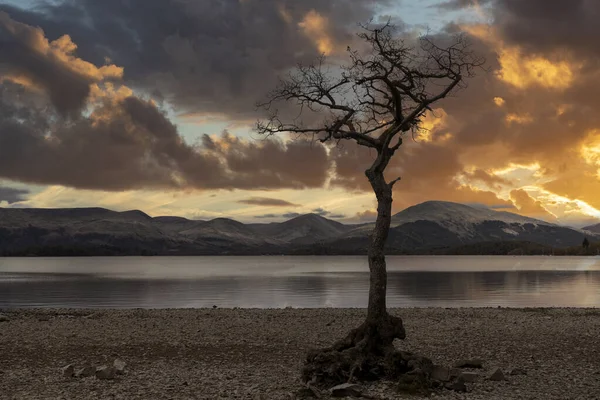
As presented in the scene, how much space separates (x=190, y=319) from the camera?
3722 centimetres

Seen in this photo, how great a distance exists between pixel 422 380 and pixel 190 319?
23.2 meters

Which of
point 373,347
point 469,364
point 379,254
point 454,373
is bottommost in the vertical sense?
point 469,364

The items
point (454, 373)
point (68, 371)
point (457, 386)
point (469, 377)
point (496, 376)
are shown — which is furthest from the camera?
point (68, 371)

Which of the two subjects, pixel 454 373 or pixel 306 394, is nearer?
pixel 306 394

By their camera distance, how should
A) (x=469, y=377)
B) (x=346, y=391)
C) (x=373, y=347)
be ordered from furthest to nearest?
(x=373, y=347)
(x=469, y=377)
(x=346, y=391)

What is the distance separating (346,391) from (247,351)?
9.15 meters

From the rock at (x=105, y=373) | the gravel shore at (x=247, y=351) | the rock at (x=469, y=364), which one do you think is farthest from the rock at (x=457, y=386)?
the rock at (x=105, y=373)

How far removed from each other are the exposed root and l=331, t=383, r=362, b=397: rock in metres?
0.81

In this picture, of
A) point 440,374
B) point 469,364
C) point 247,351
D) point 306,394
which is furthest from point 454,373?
point 247,351

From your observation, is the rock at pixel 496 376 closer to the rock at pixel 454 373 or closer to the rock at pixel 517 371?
the rock at pixel 517 371

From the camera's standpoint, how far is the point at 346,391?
52.7 ft

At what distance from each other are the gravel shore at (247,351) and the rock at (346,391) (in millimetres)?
829

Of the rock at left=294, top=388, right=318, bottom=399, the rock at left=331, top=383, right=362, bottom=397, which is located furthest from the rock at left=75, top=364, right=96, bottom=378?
the rock at left=331, top=383, right=362, bottom=397

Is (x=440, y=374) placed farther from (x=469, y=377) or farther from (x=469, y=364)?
(x=469, y=364)
